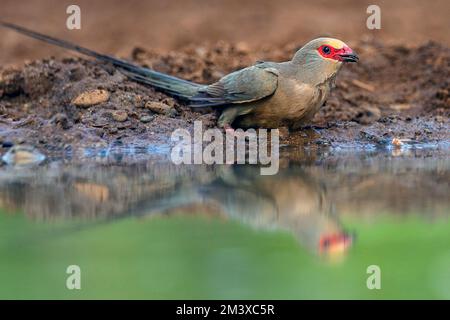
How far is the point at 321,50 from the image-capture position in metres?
7.55

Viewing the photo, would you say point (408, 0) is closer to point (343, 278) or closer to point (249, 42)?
point (249, 42)

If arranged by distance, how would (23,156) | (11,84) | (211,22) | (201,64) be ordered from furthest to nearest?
(211,22), (201,64), (11,84), (23,156)

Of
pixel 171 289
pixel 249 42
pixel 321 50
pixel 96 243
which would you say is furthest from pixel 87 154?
pixel 249 42

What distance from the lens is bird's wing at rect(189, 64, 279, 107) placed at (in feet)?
24.1

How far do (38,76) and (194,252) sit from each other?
4.46 meters

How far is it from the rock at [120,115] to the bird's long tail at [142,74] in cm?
50

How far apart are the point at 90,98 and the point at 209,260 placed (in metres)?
3.81

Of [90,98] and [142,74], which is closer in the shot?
[90,98]

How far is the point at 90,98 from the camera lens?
26.0ft

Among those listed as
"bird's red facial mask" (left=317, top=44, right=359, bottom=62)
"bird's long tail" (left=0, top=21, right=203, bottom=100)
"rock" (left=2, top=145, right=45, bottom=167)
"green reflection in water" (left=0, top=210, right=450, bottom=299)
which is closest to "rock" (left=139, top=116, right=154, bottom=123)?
"bird's long tail" (left=0, top=21, right=203, bottom=100)

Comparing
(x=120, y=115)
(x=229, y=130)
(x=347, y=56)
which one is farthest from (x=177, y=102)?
(x=347, y=56)

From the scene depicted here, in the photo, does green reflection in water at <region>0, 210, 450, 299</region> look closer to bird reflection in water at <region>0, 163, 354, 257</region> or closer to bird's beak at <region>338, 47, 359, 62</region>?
bird reflection in water at <region>0, 163, 354, 257</region>

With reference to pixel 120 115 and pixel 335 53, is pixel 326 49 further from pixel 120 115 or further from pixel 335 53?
pixel 120 115

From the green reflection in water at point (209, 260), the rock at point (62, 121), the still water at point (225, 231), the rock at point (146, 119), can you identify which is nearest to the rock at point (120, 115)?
the rock at point (146, 119)
